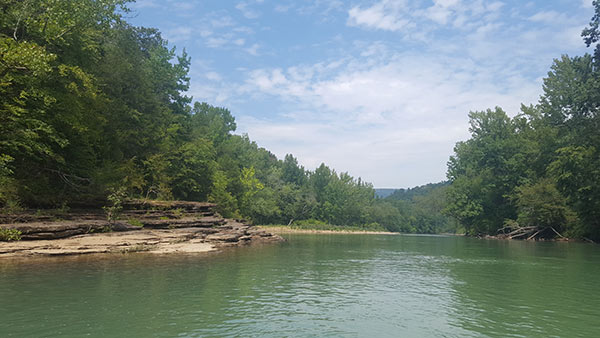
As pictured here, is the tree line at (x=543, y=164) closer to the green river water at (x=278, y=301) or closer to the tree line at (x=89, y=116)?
the green river water at (x=278, y=301)

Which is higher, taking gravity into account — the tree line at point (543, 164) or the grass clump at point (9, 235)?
the tree line at point (543, 164)

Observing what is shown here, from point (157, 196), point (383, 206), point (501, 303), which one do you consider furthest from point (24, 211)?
point (383, 206)

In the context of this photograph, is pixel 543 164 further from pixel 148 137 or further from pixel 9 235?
pixel 9 235

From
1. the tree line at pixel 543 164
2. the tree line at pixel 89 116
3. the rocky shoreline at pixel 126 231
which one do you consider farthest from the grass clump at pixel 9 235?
the tree line at pixel 543 164

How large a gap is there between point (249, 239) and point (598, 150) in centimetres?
3959

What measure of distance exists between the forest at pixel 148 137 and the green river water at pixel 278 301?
8533 mm

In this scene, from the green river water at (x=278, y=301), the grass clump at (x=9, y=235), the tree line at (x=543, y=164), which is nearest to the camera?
the green river water at (x=278, y=301)

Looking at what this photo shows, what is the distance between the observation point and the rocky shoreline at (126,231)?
69.4ft

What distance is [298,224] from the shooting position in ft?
363

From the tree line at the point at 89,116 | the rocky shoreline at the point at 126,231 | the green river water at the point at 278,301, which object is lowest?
the green river water at the point at 278,301

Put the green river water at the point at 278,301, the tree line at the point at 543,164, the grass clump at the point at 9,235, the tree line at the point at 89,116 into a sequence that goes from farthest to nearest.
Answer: the tree line at the point at 543,164 → the tree line at the point at 89,116 → the grass clump at the point at 9,235 → the green river water at the point at 278,301

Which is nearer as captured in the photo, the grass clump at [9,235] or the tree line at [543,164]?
the grass clump at [9,235]

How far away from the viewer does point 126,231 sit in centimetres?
2686

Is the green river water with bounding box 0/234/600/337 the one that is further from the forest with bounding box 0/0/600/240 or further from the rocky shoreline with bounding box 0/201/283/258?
the forest with bounding box 0/0/600/240
